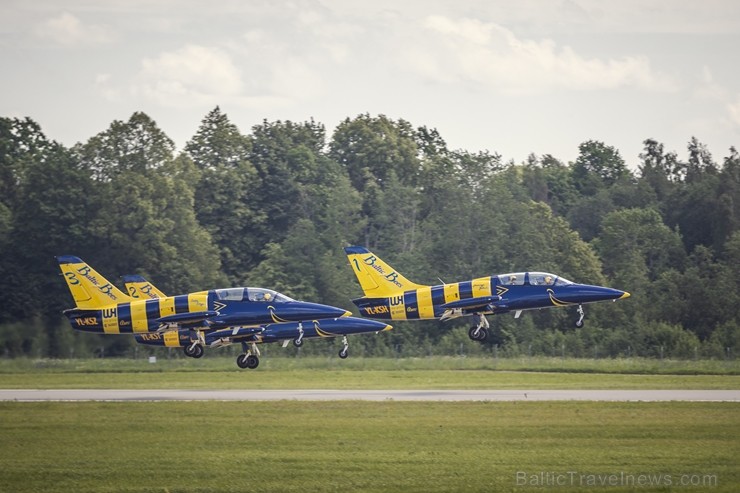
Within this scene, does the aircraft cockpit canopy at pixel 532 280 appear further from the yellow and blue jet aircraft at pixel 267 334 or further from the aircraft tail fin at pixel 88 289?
the aircraft tail fin at pixel 88 289

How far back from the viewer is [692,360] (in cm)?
6538

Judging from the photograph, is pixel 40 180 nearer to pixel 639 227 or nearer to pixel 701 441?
pixel 639 227

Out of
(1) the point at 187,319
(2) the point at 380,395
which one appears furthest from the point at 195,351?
(2) the point at 380,395

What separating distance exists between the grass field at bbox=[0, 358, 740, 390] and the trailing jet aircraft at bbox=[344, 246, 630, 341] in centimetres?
294

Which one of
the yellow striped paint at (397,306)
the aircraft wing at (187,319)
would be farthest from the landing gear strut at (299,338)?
the yellow striped paint at (397,306)

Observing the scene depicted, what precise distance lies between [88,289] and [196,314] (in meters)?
5.63

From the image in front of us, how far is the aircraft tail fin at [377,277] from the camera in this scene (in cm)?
5347

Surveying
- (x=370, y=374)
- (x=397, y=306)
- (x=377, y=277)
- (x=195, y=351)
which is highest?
(x=377, y=277)

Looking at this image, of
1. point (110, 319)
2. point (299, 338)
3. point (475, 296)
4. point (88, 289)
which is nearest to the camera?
point (475, 296)

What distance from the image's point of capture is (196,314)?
2066 inches

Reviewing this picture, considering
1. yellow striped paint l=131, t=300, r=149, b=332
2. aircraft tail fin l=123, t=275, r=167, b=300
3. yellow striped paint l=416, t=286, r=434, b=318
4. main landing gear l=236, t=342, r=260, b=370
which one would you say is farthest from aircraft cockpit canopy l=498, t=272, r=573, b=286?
aircraft tail fin l=123, t=275, r=167, b=300

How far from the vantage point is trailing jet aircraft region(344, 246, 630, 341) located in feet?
167

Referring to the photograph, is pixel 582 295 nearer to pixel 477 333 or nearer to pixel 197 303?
pixel 477 333

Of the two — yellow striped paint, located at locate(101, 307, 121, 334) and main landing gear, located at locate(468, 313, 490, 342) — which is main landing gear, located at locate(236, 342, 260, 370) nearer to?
yellow striped paint, located at locate(101, 307, 121, 334)
